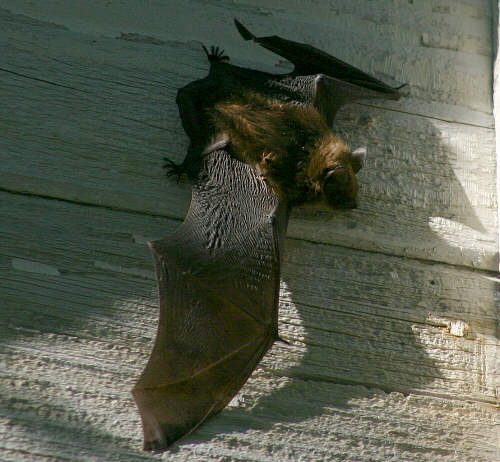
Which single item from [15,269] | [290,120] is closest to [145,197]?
[15,269]

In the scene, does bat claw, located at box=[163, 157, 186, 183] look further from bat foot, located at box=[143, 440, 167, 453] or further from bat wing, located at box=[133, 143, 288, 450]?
bat foot, located at box=[143, 440, 167, 453]

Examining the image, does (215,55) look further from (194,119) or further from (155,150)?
(155,150)

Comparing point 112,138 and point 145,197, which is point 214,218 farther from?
point 112,138

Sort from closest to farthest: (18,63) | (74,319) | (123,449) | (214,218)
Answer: (123,449), (74,319), (214,218), (18,63)

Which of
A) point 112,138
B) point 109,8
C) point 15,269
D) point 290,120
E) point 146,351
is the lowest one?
point 146,351

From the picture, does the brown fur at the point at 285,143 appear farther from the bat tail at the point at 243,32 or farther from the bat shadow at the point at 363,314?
the bat tail at the point at 243,32

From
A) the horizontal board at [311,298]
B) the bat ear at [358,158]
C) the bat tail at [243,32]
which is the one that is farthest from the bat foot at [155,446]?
A: the bat tail at [243,32]

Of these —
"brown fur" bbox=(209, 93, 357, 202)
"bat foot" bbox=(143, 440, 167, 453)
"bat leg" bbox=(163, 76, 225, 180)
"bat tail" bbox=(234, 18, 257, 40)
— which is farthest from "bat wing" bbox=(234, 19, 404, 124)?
"bat foot" bbox=(143, 440, 167, 453)
